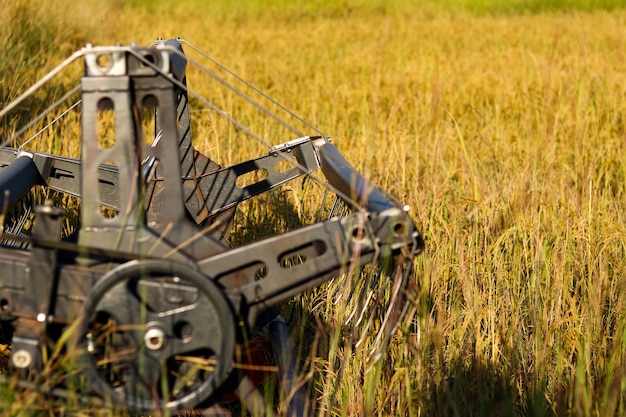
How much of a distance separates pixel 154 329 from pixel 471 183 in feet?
7.26

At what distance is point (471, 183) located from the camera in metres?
3.51

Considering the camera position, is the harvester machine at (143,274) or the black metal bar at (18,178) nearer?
the harvester machine at (143,274)

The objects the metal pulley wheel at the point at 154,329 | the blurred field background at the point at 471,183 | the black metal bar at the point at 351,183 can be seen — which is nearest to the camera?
the metal pulley wheel at the point at 154,329

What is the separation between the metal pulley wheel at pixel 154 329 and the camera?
1531mm

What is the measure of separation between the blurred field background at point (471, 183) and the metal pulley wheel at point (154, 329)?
0.35 metres

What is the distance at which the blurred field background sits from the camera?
2150 millimetres

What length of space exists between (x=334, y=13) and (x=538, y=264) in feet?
32.5

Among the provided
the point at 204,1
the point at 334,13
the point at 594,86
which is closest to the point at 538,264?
the point at 594,86

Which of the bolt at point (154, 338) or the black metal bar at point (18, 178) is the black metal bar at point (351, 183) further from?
the black metal bar at point (18, 178)

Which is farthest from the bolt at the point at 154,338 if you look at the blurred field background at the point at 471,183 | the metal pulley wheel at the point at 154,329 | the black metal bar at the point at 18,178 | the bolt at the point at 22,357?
the black metal bar at the point at 18,178

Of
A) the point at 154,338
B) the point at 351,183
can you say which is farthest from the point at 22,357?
the point at 351,183

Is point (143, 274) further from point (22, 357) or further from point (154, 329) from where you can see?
point (22, 357)

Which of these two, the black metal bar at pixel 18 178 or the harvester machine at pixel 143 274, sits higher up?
the black metal bar at pixel 18 178

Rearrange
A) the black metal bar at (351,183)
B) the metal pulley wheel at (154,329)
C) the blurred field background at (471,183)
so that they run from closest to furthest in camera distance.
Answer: the metal pulley wheel at (154,329), the black metal bar at (351,183), the blurred field background at (471,183)
